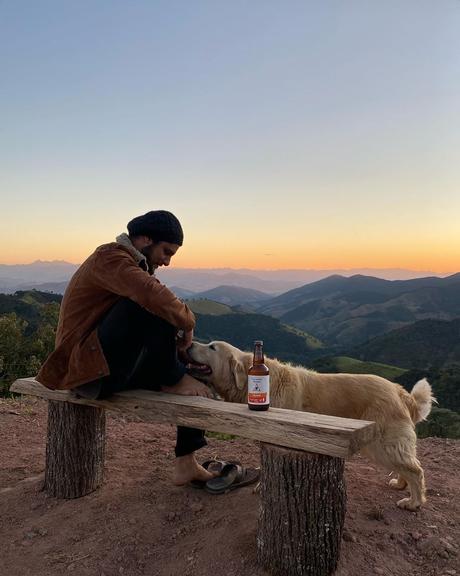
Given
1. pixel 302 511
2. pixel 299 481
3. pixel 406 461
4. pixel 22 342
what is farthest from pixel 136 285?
pixel 22 342

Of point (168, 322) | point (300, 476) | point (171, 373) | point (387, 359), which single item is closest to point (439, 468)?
point (300, 476)

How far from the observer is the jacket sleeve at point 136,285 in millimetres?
3430

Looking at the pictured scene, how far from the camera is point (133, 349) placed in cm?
371

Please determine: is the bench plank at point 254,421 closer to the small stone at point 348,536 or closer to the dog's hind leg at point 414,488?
the small stone at point 348,536

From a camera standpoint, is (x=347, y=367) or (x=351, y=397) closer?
(x=351, y=397)

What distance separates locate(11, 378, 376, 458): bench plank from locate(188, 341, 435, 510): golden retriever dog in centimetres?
72

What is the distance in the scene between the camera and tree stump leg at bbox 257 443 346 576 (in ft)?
9.76

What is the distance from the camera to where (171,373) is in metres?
3.99

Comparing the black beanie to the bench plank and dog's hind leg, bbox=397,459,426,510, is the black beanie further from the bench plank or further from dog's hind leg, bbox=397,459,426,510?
dog's hind leg, bbox=397,459,426,510

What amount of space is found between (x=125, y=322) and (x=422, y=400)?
307 centimetres

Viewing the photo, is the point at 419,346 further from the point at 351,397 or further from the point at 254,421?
the point at 254,421

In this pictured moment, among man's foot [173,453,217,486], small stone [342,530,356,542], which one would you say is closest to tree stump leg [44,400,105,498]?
man's foot [173,453,217,486]

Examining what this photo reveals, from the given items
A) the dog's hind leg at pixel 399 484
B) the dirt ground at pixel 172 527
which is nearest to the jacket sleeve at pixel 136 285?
the dirt ground at pixel 172 527

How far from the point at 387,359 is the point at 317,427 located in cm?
9322
